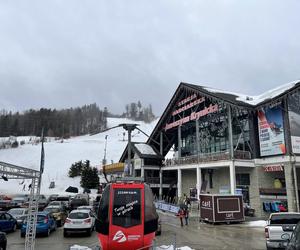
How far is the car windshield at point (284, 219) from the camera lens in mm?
13672

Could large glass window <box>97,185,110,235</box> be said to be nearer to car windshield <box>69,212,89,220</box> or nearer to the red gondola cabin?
the red gondola cabin

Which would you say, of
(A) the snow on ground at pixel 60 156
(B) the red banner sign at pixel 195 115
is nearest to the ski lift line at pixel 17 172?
(B) the red banner sign at pixel 195 115

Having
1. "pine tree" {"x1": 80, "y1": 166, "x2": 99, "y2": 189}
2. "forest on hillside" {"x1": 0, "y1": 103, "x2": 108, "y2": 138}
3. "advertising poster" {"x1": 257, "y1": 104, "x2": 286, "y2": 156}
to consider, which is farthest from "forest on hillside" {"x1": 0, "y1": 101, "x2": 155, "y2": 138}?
"advertising poster" {"x1": 257, "y1": 104, "x2": 286, "y2": 156}

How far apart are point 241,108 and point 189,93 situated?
1199cm

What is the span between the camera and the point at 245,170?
35.2 metres

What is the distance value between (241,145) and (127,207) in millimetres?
26602

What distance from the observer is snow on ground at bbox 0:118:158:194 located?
88606mm

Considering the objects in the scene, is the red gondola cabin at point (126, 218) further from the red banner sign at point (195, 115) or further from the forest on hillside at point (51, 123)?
the forest on hillside at point (51, 123)

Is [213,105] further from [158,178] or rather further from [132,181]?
[132,181]

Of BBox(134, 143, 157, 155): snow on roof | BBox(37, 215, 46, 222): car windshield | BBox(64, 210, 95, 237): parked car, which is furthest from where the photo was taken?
BBox(134, 143, 157, 155): snow on roof

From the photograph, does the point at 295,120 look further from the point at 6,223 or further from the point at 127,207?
the point at 6,223

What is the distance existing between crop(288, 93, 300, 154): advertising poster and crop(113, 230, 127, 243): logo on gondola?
2322 cm

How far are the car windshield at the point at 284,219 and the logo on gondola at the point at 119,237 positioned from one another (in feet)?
20.1

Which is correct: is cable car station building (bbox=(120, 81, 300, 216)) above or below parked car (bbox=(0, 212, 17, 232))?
above
